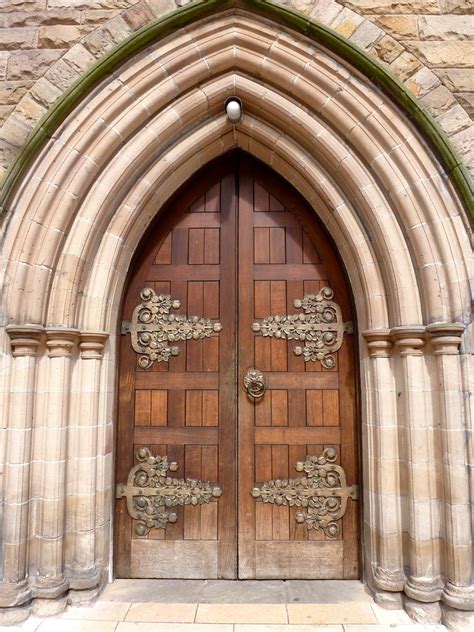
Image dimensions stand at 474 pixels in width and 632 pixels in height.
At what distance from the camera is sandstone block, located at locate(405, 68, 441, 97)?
9.85 ft

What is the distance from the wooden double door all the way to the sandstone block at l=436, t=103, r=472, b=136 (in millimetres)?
1123

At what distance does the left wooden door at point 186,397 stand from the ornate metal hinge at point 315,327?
0.35m

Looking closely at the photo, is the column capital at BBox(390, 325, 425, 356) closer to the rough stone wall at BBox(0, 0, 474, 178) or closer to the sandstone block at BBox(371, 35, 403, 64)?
the rough stone wall at BBox(0, 0, 474, 178)

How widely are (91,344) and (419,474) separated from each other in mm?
2372

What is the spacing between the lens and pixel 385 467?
9.82 feet

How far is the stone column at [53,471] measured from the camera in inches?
113

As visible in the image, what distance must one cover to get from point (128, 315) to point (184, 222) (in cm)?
89

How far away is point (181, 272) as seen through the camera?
355cm

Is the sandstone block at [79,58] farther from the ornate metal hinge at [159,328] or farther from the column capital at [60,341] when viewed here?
the column capital at [60,341]

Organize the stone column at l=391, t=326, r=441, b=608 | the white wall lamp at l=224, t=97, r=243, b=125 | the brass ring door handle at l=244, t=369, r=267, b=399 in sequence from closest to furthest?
the stone column at l=391, t=326, r=441, b=608 → the white wall lamp at l=224, t=97, r=243, b=125 → the brass ring door handle at l=244, t=369, r=267, b=399

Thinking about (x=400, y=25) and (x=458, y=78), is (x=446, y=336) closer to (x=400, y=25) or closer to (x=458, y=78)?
(x=458, y=78)

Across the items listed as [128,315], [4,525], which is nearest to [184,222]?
[128,315]

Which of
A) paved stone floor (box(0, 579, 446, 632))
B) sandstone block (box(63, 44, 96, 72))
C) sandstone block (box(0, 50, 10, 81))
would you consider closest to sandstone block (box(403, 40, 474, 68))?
sandstone block (box(63, 44, 96, 72))

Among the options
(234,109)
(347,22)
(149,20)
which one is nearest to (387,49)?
(347,22)
